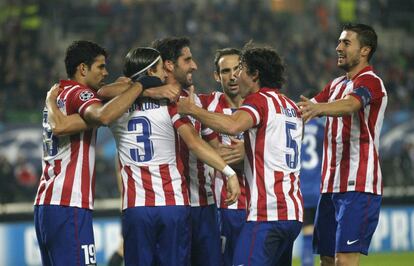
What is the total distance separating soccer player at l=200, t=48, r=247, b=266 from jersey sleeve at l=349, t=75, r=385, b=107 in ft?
3.37

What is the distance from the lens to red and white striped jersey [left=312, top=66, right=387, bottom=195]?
7.34 meters

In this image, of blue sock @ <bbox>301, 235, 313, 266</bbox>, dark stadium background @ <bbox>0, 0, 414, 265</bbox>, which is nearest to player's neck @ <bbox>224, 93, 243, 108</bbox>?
Result: blue sock @ <bbox>301, 235, 313, 266</bbox>

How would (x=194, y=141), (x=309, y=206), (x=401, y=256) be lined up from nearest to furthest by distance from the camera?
(x=194, y=141) → (x=309, y=206) → (x=401, y=256)

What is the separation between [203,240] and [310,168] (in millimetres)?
3542

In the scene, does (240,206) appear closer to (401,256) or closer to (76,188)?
(76,188)

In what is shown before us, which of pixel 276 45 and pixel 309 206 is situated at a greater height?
pixel 276 45

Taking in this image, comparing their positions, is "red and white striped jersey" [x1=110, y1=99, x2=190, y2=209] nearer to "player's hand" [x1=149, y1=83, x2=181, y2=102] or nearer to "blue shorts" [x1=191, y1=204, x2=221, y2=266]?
"player's hand" [x1=149, y1=83, x2=181, y2=102]

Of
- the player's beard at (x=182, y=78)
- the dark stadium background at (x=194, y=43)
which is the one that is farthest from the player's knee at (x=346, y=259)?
the dark stadium background at (x=194, y=43)

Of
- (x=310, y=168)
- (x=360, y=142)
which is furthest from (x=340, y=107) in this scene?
(x=310, y=168)

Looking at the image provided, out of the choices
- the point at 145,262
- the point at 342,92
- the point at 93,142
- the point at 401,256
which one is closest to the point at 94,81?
the point at 93,142

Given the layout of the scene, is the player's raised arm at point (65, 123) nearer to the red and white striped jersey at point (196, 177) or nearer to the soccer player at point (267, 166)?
the soccer player at point (267, 166)

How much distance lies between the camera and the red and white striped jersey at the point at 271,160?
6387 millimetres

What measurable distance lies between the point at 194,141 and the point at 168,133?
10.0 inches

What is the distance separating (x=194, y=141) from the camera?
659 cm
